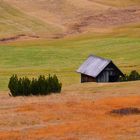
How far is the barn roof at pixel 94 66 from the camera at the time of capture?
7106cm

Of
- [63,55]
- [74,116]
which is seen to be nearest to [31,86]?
[74,116]

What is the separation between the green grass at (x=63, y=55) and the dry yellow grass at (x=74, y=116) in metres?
15.3

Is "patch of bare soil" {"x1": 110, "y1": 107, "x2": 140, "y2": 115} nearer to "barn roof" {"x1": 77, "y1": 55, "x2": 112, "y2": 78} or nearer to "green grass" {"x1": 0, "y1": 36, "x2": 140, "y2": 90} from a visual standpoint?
"barn roof" {"x1": 77, "y1": 55, "x2": 112, "y2": 78}

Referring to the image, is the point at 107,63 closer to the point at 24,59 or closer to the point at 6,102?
the point at 6,102

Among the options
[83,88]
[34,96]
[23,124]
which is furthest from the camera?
[83,88]

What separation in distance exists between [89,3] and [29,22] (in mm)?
20845

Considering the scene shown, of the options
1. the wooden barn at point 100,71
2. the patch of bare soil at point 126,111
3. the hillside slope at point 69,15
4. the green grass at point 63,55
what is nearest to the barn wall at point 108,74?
the wooden barn at point 100,71

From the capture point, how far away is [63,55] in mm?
100938

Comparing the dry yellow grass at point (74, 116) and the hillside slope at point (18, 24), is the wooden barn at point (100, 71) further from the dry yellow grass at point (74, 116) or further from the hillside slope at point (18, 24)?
the hillside slope at point (18, 24)

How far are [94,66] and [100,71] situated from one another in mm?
1745

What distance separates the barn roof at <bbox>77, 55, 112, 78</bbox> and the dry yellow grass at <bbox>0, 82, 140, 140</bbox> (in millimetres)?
6507

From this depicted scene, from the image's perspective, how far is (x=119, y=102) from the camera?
2121 inches

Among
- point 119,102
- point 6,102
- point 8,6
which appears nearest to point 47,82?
point 6,102

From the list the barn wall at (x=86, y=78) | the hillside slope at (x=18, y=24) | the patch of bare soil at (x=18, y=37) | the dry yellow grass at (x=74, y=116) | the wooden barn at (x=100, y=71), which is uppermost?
the hillside slope at (x=18, y=24)
